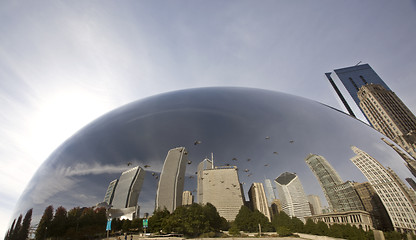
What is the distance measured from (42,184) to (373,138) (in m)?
6.67

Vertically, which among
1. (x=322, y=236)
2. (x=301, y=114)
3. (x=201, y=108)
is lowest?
(x=322, y=236)

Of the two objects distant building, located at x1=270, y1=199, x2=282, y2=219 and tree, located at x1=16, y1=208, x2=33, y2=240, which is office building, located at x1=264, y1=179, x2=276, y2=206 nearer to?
distant building, located at x1=270, y1=199, x2=282, y2=219

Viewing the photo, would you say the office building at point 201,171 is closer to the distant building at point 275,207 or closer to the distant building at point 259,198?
the distant building at point 259,198

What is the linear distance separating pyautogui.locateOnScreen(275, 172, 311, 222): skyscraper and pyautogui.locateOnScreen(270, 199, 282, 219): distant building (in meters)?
0.06

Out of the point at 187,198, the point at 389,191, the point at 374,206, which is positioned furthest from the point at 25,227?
the point at 389,191

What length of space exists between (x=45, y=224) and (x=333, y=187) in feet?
15.0

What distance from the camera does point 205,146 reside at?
10.1ft

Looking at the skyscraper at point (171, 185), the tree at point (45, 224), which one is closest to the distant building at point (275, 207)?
the skyscraper at point (171, 185)

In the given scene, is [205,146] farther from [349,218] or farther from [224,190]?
[349,218]

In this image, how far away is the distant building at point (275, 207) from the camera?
9.36 ft

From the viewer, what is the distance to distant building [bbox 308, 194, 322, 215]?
107 inches

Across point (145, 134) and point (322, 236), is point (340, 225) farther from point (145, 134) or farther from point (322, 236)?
point (145, 134)

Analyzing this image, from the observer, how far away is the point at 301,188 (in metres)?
2.89

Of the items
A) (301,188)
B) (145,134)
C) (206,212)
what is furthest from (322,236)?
(145,134)
